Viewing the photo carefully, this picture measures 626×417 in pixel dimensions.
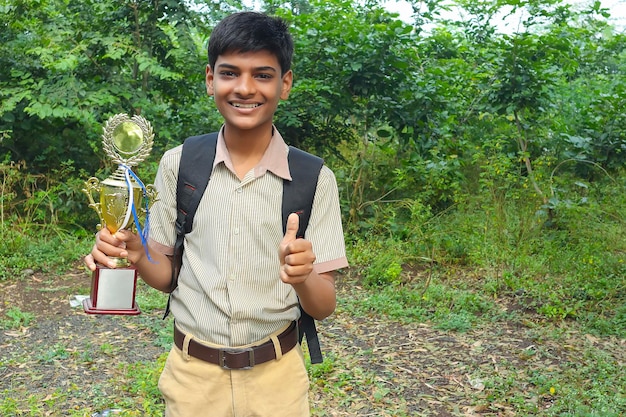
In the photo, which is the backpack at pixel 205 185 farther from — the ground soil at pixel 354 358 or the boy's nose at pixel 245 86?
the ground soil at pixel 354 358

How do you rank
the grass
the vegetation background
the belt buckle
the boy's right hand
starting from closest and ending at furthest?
the boy's right hand → the belt buckle → the grass → the vegetation background

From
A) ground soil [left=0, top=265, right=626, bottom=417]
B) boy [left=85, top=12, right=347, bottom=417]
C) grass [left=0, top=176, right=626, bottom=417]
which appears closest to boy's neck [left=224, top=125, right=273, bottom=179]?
boy [left=85, top=12, right=347, bottom=417]

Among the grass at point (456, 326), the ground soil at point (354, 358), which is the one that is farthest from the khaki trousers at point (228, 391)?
the ground soil at point (354, 358)

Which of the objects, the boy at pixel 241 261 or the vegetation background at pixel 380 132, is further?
the vegetation background at pixel 380 132

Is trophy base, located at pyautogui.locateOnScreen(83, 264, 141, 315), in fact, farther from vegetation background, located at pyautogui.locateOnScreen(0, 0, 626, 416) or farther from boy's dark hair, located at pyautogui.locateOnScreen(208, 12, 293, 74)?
vegetation background, located at pyautogui.locateOnScreen(0, 0, 626, 416)

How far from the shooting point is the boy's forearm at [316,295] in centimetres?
164

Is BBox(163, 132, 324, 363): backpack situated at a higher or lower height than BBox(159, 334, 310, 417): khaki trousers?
higher

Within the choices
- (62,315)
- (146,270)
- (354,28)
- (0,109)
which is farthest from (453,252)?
(146,270)

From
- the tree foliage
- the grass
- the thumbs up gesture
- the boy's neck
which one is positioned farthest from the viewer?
the tree foliage

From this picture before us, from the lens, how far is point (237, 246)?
5.76 ft

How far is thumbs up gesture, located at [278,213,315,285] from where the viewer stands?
1.49 m

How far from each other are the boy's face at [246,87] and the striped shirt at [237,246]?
4.2 inches

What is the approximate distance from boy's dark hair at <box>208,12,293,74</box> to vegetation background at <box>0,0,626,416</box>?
3.62 metres

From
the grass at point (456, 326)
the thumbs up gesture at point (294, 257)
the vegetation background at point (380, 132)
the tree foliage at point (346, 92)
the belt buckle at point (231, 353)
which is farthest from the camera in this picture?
the tree foliage at point (346, 92)
